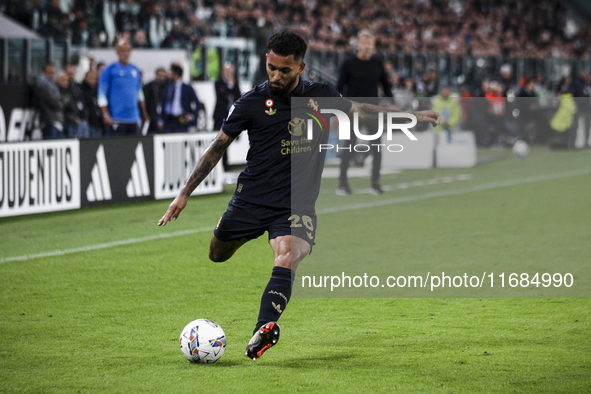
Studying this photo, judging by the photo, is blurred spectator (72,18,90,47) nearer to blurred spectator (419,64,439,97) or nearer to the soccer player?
blurred spectator (419,64,439,97)

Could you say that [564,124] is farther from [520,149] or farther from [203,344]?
[203,344]

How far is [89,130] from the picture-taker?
48.1 ft

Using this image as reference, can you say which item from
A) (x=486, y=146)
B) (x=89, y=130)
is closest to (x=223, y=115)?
(x=89, y=130)

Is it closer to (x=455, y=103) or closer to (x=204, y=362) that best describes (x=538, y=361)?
(x=204, y=362)

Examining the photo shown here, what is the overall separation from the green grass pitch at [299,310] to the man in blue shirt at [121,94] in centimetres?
165

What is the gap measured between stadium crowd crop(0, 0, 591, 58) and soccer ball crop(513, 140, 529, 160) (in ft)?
21.1

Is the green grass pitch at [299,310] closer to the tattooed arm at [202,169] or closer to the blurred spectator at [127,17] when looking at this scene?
the tattooed arm at [202,169]

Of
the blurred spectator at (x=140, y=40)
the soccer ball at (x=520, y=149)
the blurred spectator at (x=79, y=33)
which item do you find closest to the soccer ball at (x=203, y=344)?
the blurred spectator at (x=140, y=40)

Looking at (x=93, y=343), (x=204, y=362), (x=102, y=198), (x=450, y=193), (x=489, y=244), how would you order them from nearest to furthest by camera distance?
(x=204, y=362) < (x=93, y=343) < (x=489, y=244) < (x=102, y=198) < (x=450, y=193)

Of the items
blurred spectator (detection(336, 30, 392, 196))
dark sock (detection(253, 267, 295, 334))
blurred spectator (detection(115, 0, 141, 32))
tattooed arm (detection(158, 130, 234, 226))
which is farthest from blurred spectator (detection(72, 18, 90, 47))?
dark sock (detection(253, 267, 295, 334))

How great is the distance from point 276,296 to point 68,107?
1061cm

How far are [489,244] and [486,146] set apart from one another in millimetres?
13331

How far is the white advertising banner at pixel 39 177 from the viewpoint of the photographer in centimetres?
991

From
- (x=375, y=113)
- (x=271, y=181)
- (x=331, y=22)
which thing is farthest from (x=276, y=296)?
(x=331, y=22)
